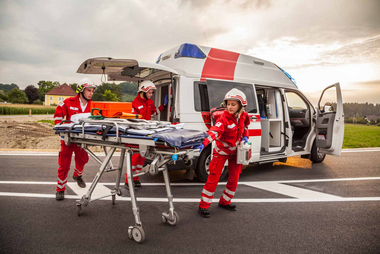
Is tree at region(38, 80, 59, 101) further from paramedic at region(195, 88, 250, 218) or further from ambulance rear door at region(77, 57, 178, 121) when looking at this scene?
paramedic at region(195, 88, 250, 218)

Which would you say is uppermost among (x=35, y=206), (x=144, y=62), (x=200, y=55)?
(x=200, y=55)

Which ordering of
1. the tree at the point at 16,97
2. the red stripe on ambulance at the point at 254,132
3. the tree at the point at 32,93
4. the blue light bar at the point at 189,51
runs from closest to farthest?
1. the blue light bar at the point at 189,51
2. the red stripe on ambulance at the point at 254,132
3. the tree at the point at 16,97
4. the tree at the point at 32,93

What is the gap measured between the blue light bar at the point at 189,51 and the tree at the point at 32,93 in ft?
281

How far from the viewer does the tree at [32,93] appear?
3031 inches

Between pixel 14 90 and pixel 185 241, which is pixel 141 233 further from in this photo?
pixel 14 90

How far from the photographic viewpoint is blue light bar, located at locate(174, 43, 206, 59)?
199 inches

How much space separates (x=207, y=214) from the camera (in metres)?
3.57

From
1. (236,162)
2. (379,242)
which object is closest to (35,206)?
(236,162)

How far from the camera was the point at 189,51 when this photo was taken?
5074mm

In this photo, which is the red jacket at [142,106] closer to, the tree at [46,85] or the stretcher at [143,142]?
the stretcher at [143,142]

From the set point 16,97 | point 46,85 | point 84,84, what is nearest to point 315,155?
point 84,84

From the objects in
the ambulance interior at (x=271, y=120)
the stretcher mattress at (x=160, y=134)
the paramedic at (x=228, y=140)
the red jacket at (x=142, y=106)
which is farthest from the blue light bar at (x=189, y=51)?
the stretcher mattress at (x=160, y=134)

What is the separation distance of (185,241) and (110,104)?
12.0 meters

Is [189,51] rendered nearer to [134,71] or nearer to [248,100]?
[134,71]
